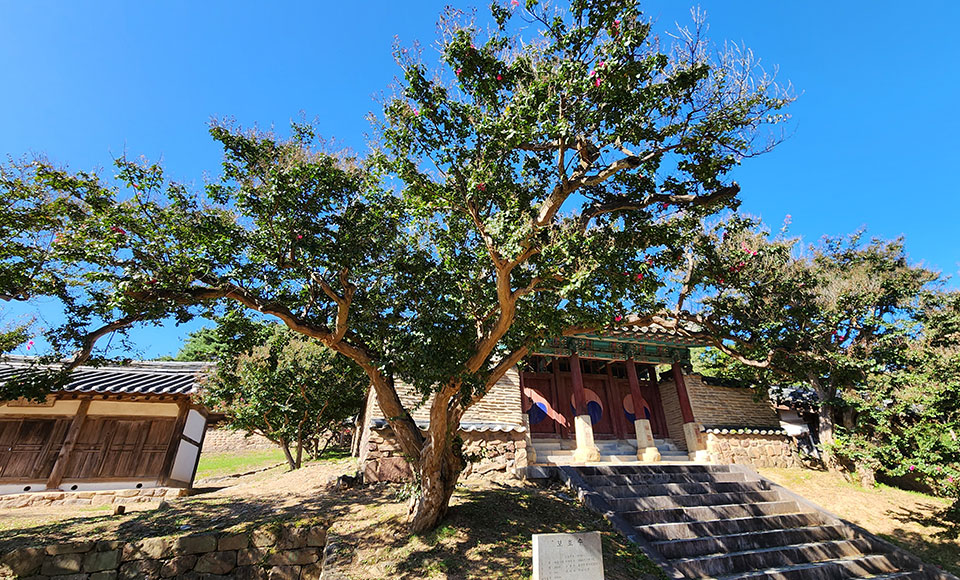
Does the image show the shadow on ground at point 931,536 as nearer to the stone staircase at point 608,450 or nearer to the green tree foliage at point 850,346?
the green tree foliage at point 850,346

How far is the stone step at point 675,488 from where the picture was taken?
27.8 feet

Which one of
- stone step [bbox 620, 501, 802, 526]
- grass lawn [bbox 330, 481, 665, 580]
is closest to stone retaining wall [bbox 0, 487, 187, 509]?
grass lawn [bbox 330, 481, 665, 580]

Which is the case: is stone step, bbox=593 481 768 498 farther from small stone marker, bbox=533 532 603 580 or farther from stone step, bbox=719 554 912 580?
small stone marker, bbox=533 532 603 580

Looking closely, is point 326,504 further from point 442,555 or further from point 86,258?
point 86,258

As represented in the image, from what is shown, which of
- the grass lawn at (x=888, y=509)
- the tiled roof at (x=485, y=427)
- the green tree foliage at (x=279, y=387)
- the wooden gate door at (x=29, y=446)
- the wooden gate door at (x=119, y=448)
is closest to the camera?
the grass lawn at (x=888, y=509)

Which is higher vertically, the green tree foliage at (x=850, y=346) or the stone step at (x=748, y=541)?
the green tree foliage at (x=850, y=346)

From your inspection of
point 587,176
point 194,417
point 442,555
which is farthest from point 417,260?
point 194,417

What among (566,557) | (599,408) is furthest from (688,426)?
(566,557)

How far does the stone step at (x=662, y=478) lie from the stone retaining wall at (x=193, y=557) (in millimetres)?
5320

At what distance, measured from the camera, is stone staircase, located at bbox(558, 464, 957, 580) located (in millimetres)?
6535

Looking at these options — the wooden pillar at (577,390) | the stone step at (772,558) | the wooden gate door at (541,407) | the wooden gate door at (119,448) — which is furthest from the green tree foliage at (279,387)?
the stone step at (772,558)

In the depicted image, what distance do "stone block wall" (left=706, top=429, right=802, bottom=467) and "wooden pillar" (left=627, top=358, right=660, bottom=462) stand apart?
1519mm

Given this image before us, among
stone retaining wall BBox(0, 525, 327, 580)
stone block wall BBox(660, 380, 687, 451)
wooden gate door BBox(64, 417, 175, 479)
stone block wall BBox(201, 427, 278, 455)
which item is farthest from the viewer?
stone block wall BBox(201, 427, 278, 455)

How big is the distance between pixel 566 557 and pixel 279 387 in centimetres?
1069
